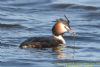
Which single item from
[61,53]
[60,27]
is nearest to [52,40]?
[60,27]

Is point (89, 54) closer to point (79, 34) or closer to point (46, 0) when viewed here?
point (79, 34)

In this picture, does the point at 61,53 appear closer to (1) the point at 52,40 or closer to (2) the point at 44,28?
(1) the point at 52,40

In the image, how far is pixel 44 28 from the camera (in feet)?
69.8

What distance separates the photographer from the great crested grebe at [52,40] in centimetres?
1742

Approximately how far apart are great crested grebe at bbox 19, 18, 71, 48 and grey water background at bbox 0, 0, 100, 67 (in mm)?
255

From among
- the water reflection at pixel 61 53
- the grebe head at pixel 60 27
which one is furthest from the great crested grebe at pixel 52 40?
the water reflection at pixel 61 53

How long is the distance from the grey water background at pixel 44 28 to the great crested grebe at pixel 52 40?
0.84 ft

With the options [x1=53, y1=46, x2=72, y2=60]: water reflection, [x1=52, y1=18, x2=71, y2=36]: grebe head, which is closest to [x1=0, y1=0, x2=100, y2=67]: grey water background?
[x1=53, y1=46, x2=72, y2=60]: water reflection

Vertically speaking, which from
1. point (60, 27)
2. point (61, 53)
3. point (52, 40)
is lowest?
point (61, 53)

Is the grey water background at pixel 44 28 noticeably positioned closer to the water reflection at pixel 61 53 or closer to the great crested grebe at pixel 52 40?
the water reflection at pixel 61 53

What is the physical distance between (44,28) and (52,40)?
347cm

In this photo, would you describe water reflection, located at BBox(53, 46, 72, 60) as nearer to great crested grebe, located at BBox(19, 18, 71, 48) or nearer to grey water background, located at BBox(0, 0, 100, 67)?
grey water background, located at BBox(0, 0, 100, 67)

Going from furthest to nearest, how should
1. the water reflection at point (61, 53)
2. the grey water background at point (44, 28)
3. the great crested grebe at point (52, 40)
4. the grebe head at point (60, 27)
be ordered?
the grebe head at point (60, 27) < the great crested grebe at point (52, 40) < the water reflection at point (61, 53) < the grey water background at point (44, 28)

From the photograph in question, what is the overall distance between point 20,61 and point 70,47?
2539mm
